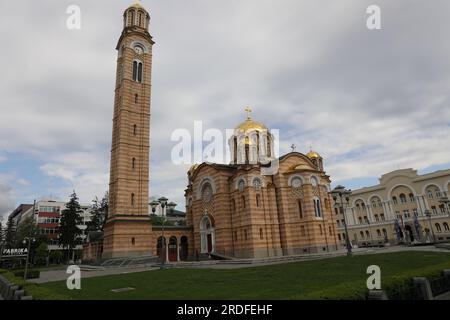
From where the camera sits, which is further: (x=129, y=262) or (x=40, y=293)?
(x=129, y=262)

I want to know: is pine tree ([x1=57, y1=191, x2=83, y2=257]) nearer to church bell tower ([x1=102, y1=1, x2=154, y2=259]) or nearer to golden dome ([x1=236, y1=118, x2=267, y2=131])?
church bell tower ([x1=102, y1=1, x2=154, y2=259])

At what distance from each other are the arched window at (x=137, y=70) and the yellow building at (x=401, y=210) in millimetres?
35145

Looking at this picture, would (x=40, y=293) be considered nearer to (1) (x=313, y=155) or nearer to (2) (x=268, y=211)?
(2) (x=268, y=211)

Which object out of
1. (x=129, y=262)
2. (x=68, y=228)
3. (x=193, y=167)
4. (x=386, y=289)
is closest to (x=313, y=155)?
(x=193, y=167)

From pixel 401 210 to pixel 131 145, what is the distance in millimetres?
46614

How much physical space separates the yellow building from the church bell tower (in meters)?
30.6

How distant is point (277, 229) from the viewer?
106 feet

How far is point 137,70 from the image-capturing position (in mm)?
37812

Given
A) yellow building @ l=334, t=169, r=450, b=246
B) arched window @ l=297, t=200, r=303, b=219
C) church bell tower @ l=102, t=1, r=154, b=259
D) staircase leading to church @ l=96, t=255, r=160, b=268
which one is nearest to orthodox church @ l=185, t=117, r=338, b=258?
arched window @ l=297, t=200, r=303, b=219

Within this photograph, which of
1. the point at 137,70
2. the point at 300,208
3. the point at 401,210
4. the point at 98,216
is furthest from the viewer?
the point at 98,216

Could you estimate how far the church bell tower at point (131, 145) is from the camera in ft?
105

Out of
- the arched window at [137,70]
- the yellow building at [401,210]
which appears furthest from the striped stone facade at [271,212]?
the yellow building at [401,210]

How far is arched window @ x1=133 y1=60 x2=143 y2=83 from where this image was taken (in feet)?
123
